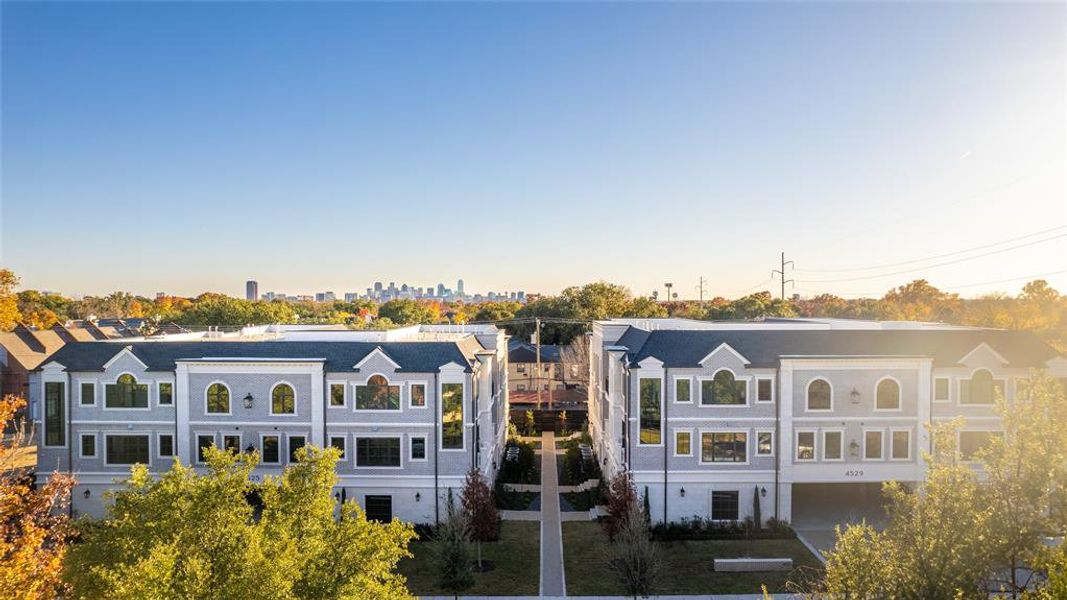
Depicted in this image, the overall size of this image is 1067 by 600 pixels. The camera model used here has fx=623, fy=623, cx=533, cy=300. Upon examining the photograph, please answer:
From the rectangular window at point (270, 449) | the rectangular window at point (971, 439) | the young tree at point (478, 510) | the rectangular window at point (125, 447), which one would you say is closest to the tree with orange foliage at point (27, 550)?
the rectangular window at point (125, 447)

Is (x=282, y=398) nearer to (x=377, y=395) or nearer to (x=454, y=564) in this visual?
(x=377, y=395)

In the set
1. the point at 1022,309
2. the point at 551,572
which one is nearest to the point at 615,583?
the point at 551,572

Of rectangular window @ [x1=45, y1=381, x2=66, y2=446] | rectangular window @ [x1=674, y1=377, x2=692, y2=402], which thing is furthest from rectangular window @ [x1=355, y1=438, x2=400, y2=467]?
rectangular window @ [x1=45, y1=381, x2=66, y2=446]

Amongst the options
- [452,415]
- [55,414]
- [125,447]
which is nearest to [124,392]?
[125,447]

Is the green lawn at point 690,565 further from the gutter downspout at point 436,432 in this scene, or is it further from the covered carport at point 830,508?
the gutter downspout at point 436,432

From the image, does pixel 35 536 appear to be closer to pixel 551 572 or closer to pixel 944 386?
pixel 551 572
